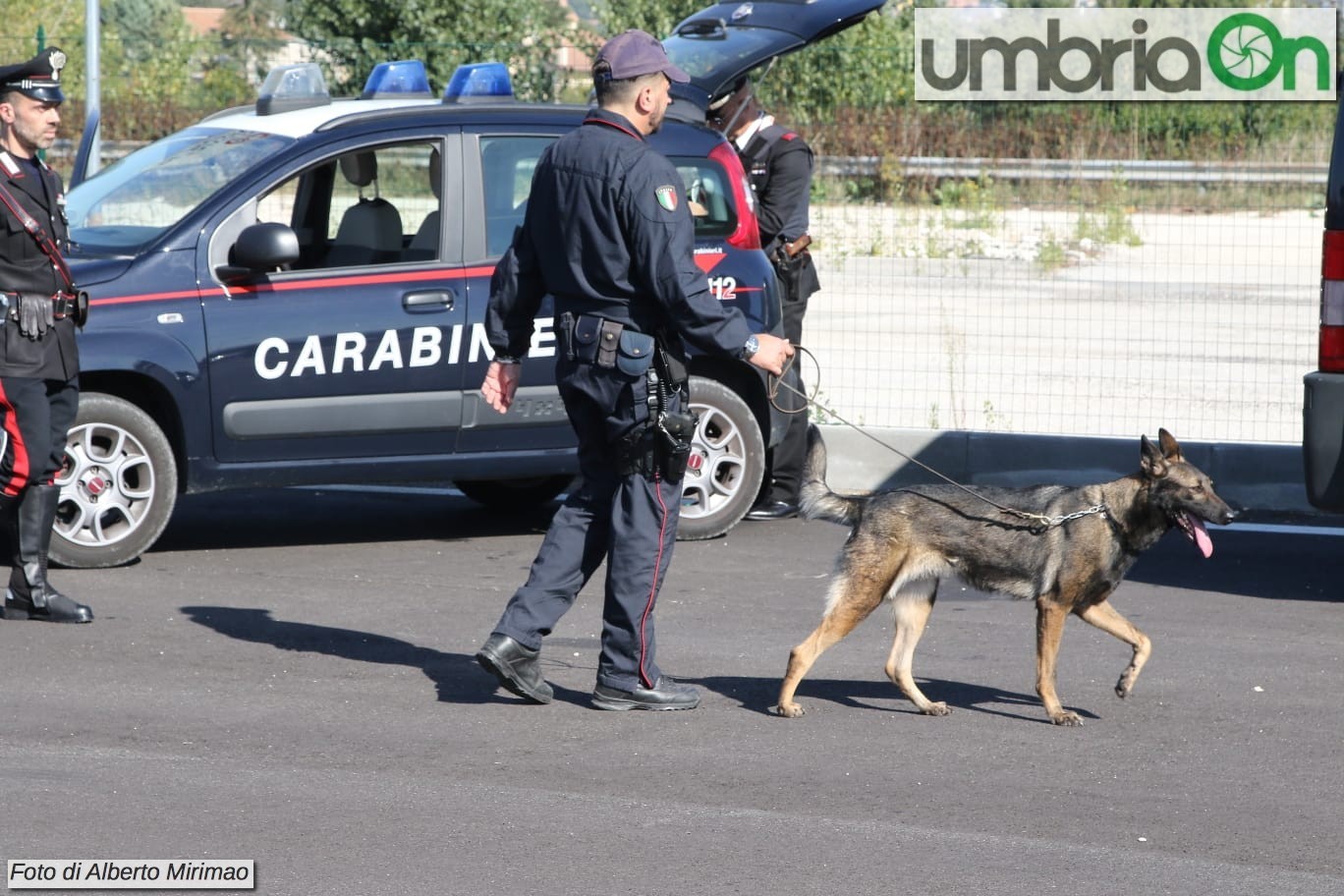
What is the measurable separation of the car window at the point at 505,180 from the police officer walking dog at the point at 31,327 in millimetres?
1962

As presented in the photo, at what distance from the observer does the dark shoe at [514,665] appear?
5.34 metres

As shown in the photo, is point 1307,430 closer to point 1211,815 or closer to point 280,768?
point 1211,815

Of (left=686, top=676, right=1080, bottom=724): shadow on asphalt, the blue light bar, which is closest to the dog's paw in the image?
(left=686, top=676, right=1080, bottom=724): shadow on asphalt

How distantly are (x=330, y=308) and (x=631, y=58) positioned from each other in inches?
107

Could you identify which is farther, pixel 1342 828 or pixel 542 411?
pixel 542 411

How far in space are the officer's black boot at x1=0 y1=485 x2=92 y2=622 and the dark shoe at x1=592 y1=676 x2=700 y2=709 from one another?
2.11 metres

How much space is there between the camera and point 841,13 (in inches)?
345

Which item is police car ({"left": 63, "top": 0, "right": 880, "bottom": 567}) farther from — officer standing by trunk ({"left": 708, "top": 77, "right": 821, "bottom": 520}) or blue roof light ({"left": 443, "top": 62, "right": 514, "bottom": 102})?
officer standing by trunk ({"left": 708, "top": 77, "right": 821, "bottom": 520})

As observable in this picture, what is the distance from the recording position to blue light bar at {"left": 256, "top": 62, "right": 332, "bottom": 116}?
822 centimetres

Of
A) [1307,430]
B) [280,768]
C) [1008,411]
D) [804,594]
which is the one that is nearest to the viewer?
[280,768]

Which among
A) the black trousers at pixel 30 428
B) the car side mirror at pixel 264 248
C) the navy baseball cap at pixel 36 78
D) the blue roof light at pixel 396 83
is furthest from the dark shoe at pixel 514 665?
the blue roof light at pixel 396 83

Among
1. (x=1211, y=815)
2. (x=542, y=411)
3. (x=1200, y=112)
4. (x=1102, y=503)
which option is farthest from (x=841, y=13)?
(x=1200, y=112)

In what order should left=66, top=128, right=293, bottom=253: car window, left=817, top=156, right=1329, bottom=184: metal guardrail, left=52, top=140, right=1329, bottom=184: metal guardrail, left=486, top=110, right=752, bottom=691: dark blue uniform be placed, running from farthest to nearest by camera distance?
1. left=817, top=156, right=1329, bottom=184: metal guardrail
2. left=52, top=140, right=1329, bottom=184: metal guardrail
3. left=66, top=128, right=293, bottom=253: car window
4. left=486, top=110, right=752, bottom=691: dark blue uniform

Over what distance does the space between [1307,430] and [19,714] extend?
4.63 m
